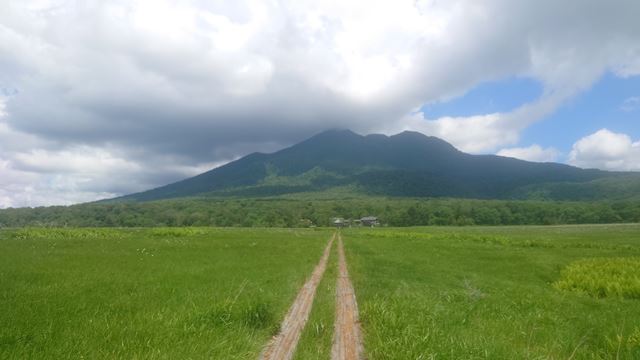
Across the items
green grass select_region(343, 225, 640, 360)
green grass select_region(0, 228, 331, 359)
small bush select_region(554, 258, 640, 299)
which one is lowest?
small bush select_region(554, 258, 640, 299)

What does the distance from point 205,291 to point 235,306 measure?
4186mm

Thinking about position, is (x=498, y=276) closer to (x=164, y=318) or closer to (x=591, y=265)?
(x=591, y=265)

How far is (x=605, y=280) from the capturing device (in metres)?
20.5

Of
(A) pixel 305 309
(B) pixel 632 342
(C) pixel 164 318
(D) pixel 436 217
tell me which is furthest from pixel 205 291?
(D) pixel 436 217

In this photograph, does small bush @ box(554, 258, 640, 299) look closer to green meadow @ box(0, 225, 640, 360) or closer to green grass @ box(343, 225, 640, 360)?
green meadow @ box(0, 225, 640, 360)

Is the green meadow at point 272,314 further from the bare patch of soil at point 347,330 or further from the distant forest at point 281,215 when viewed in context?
the distant forest at point 281,215

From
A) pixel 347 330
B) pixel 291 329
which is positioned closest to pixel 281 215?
pixel 291 329

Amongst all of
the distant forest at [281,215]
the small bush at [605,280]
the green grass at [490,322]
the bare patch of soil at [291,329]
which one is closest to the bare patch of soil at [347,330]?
the green grass at [490,322]

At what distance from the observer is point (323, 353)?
28.2 feet

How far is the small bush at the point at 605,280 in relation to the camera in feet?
61.7

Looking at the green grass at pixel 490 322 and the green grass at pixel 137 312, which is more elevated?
the green grass at pixel 137 312

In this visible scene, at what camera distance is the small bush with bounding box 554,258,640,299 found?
18.8 metres

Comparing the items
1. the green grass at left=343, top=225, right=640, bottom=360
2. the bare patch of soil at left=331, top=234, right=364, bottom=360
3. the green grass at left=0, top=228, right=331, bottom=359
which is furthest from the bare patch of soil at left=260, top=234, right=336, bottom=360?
the green grass at left=343, top=225, right=640, bottom=360

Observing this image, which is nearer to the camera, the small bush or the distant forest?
the small bush
